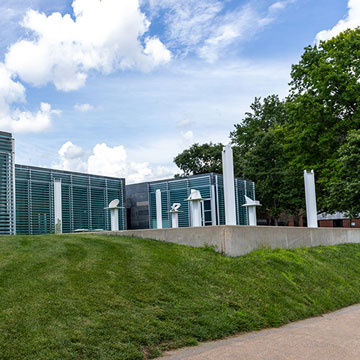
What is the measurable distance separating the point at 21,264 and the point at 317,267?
745 centimetres

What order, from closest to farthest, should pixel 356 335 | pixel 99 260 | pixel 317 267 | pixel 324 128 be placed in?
pixel 356 335 < pixel 99 260 < pixel 317 267 < pixel 324 128

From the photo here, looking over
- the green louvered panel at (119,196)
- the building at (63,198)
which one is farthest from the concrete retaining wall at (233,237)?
the green louvered panel at (119,196)

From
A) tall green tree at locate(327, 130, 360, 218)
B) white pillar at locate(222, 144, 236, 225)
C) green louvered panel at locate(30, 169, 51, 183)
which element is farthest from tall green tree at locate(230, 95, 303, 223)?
white pillar at locate(222, 144, 236, 225)

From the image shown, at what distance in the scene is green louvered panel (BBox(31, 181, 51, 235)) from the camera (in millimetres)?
22438

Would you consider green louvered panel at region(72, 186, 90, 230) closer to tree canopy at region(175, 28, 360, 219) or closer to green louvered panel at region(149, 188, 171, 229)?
green louvered panel at region(149, 188, 171, 229)

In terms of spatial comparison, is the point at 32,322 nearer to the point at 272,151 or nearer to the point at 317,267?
the point at 317,267

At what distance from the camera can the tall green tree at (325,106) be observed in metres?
26.3

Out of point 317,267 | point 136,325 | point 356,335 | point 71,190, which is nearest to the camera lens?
point 136,325

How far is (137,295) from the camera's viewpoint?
22.9 feet

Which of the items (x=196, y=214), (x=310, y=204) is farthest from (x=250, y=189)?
(x=196, y=214)

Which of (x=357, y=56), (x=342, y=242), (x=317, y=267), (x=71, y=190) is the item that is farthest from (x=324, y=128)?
(x=317, y=267)

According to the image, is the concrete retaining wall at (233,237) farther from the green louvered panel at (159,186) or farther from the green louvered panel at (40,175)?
the green louvered panel at (159,186)

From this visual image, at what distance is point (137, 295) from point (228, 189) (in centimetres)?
517

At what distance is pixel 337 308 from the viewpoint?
949cm
